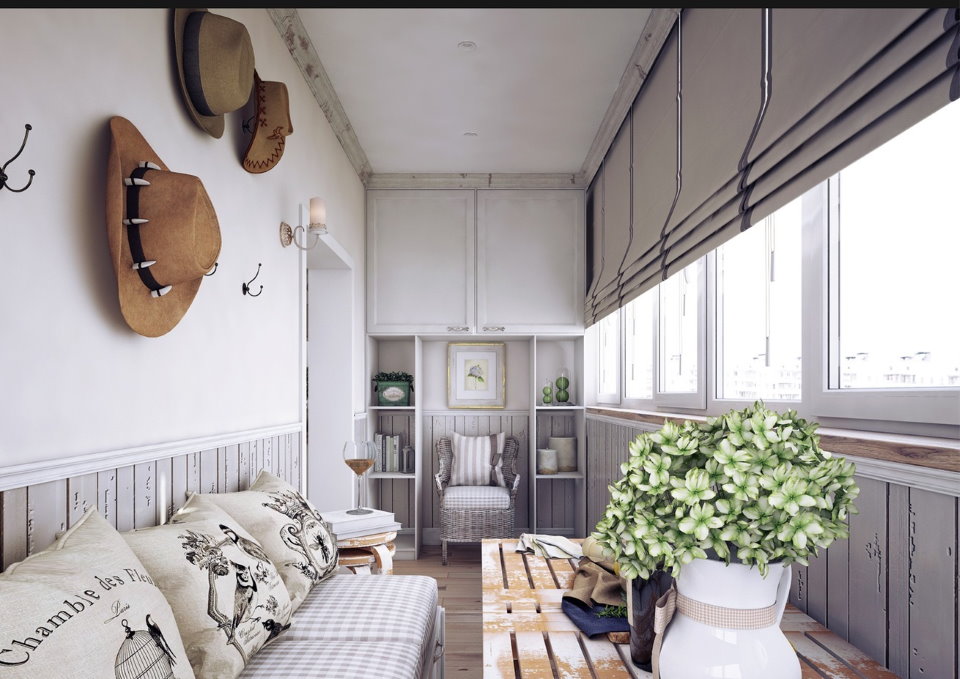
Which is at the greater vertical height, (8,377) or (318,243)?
(318,243)

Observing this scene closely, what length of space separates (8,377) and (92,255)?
35 cm

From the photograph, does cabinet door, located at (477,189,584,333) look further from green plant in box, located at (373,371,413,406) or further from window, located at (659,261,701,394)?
window, located at (659,261,701,394)

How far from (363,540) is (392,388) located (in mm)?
2222

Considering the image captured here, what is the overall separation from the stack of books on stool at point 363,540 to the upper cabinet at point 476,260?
2.20 meters

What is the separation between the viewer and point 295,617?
6.21 ft

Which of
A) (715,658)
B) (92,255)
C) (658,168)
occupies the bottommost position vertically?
(715,658)

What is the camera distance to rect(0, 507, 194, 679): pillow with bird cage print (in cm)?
91

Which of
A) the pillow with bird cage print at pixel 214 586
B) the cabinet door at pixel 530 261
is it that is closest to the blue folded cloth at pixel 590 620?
the pillow with bird cage print at pixel 214 586

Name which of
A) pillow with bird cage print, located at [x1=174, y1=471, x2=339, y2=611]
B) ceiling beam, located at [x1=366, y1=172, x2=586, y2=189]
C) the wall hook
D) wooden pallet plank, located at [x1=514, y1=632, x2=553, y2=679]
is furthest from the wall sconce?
wooden pallet plank, located at [x1=514, y1=632, x2=553, y2=679]

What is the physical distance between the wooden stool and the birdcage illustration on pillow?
1.41m

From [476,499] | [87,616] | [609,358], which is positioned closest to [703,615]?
[87,616]

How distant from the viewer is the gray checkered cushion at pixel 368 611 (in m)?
1.82

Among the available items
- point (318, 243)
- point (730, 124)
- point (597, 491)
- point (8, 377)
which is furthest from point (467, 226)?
point (8, 377)

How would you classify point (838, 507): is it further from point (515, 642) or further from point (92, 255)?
point (92, 255)
